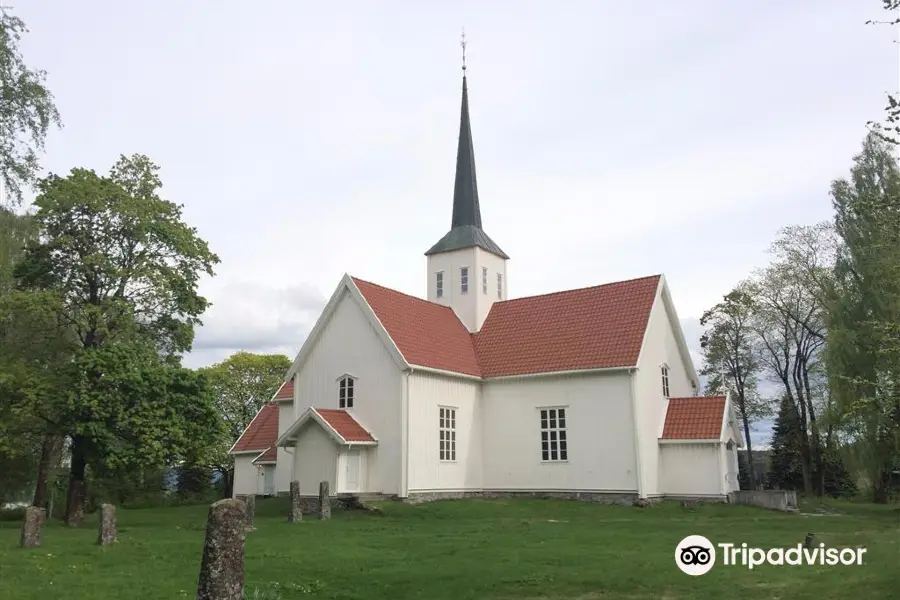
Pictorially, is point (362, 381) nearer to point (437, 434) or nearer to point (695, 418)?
point (437, 434)

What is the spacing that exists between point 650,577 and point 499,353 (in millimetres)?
19766

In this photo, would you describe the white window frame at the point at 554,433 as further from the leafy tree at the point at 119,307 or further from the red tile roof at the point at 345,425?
the leafy tree at the point at 119,307

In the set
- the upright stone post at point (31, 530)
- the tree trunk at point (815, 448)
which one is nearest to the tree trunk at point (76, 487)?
the upright stone post at point (31, 530)

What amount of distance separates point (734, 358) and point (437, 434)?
2335 cm

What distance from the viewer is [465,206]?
3803 centimetres

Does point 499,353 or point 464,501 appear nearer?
point 464,501

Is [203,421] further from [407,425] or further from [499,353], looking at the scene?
[499,353]

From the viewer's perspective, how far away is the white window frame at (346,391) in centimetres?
2908

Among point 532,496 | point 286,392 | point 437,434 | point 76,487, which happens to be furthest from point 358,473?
point 286,392

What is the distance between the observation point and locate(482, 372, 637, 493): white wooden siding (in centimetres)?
2748

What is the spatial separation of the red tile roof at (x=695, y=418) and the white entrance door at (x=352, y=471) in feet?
39.4

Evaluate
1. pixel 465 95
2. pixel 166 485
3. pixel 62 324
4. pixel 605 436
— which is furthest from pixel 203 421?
pixel 166 485

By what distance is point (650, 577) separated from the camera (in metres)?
12.4

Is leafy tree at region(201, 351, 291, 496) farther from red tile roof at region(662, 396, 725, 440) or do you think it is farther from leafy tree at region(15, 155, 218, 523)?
red tile roof at region(662, 396, 725, 440)
